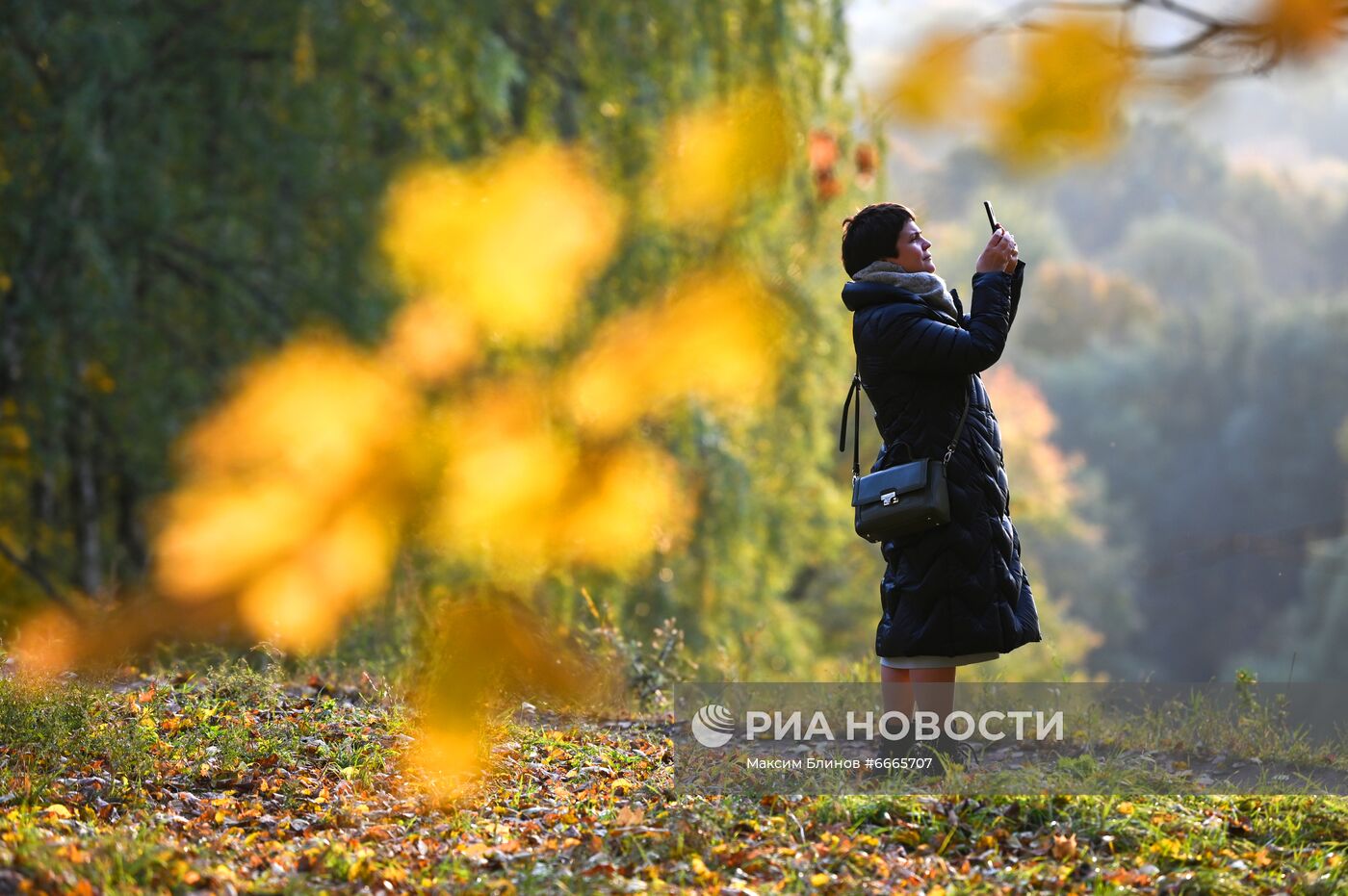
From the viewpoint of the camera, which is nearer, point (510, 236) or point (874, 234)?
point (874, 234)

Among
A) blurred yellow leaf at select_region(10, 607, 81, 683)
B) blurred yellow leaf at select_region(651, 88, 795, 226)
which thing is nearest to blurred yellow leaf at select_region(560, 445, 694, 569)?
blurred yellow leaf at select_region(651, 88, 795, 226)

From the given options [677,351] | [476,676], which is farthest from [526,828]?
[677,351]

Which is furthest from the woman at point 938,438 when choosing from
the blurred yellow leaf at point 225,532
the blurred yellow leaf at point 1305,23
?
the blurred yellow leaf at point 225,532

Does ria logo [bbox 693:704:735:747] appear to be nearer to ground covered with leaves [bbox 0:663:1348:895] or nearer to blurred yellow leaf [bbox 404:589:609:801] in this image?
ground covered with leaves [bbox 0:663:1348:895]

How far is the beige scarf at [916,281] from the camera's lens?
4.47 metres

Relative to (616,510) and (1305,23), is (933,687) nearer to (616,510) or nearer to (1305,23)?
(1305,23)

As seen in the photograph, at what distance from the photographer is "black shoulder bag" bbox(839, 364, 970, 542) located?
427cm

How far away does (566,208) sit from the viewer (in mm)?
9352

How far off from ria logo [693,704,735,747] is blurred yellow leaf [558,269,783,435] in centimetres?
368

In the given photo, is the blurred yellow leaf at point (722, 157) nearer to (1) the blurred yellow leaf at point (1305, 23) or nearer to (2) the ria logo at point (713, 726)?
(2) the ria logo at point (713, 726)

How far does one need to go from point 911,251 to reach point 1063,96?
1505 mm

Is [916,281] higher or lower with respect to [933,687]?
higher

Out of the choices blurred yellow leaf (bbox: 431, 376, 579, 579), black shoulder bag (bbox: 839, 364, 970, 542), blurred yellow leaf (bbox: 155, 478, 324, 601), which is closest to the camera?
black shoulder bag (bbox: 839, 364, 970, 542)

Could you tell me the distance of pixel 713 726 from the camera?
5660 mm
